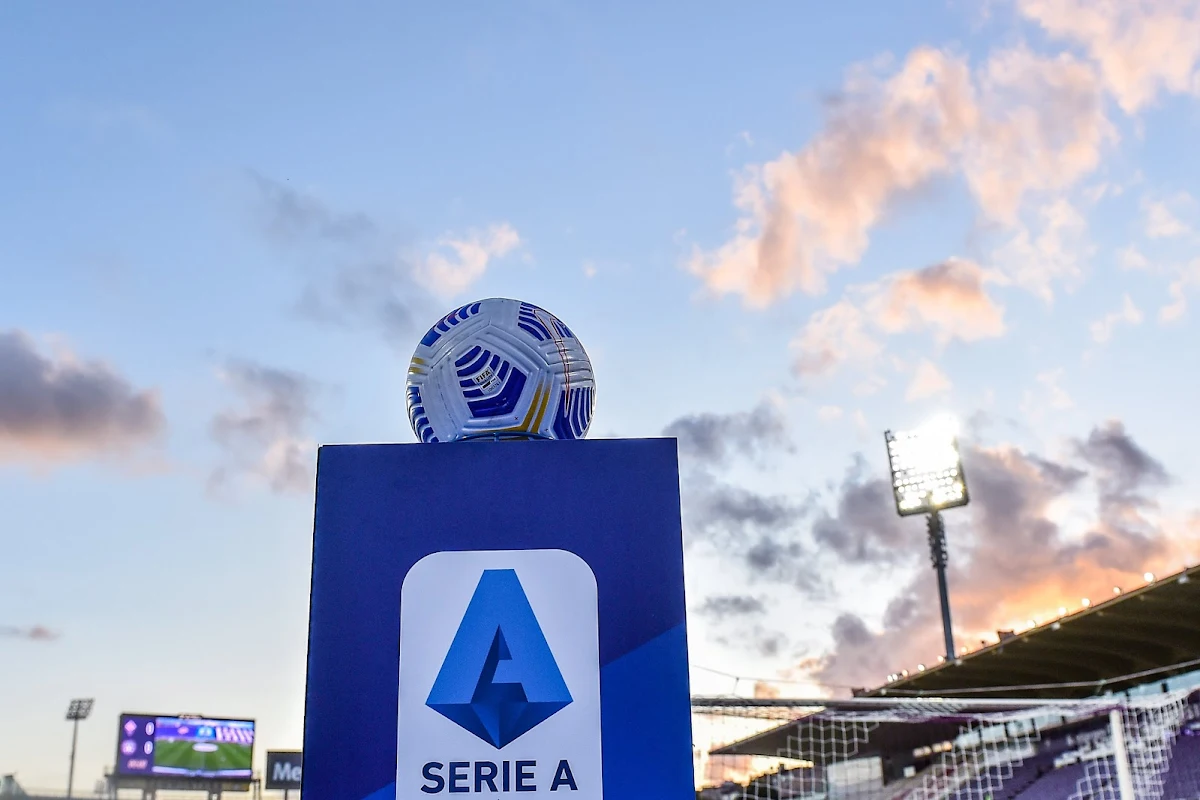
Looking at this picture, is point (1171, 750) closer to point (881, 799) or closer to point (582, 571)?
point (881, 799)

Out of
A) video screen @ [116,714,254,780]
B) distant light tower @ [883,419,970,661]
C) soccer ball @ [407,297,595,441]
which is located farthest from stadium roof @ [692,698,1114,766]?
soccer ball @ [407,297,595,441]

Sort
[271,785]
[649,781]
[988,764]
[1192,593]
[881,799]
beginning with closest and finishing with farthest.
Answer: [649,781] → [1192,593] → [988,764] → [881,799] → [271,785]

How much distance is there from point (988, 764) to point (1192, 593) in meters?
9.89

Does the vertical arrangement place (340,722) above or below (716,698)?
below

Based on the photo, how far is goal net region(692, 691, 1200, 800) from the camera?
15281mm

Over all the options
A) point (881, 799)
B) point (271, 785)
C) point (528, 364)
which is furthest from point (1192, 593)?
point (271, 785)

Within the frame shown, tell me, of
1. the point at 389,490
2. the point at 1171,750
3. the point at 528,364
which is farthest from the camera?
the point at 1171,750

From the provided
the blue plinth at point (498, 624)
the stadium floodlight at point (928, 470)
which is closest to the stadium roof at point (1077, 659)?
the stadium floodlight at point (928, 470)

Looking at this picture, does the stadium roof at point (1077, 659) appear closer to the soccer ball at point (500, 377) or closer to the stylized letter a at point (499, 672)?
the soccer ball at point (500, 377)

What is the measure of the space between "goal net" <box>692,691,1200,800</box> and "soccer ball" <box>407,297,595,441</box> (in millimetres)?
10630

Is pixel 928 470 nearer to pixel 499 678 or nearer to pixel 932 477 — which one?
pixel 932 477

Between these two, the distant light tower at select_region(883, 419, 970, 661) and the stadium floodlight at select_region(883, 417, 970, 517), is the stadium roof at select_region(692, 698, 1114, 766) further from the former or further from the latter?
the stadium floodlight at select_region(883, 417, 970, 517)

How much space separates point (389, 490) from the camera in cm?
217

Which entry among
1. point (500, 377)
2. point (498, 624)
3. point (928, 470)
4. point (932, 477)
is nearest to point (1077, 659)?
point (932, 477)
